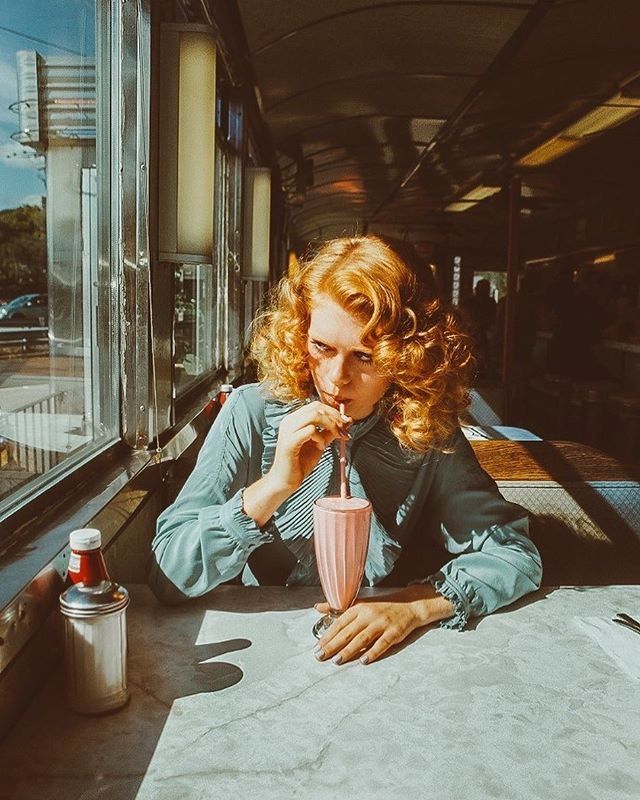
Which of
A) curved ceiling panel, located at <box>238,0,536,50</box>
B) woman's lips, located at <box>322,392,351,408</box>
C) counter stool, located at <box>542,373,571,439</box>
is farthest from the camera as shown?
counter stool, located at <box>542,373,571,439</box>

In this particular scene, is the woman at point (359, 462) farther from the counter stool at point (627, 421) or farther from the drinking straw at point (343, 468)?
the counter stool at point (627, 421)

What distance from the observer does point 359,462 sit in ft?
5.51

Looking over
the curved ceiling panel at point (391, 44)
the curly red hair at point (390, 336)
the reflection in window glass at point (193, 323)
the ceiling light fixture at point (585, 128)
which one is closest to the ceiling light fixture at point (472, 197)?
the ceiling light fixture at point (585, 128)

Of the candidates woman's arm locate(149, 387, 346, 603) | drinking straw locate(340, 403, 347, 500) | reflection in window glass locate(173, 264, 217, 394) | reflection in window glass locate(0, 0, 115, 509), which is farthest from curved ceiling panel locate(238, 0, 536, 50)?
woman's arm locate(149, 387, 346, 603)

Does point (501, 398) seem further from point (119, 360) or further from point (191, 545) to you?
point (191, 545)

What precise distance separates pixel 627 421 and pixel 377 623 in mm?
5828

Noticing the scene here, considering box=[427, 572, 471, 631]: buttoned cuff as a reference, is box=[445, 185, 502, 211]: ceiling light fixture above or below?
above

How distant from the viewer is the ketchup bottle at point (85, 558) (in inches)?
40.9

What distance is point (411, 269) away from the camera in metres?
1.58

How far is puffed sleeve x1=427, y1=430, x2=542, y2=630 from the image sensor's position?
4.55 ft

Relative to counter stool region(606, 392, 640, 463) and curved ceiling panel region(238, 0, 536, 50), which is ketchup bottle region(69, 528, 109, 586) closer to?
curved ceiling panel region(238, 0, 536, 50)

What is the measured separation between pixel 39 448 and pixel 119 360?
0.60 m

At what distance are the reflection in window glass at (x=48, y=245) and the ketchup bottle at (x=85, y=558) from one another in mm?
511

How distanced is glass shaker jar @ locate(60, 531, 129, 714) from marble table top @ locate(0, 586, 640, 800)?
0.09ft
